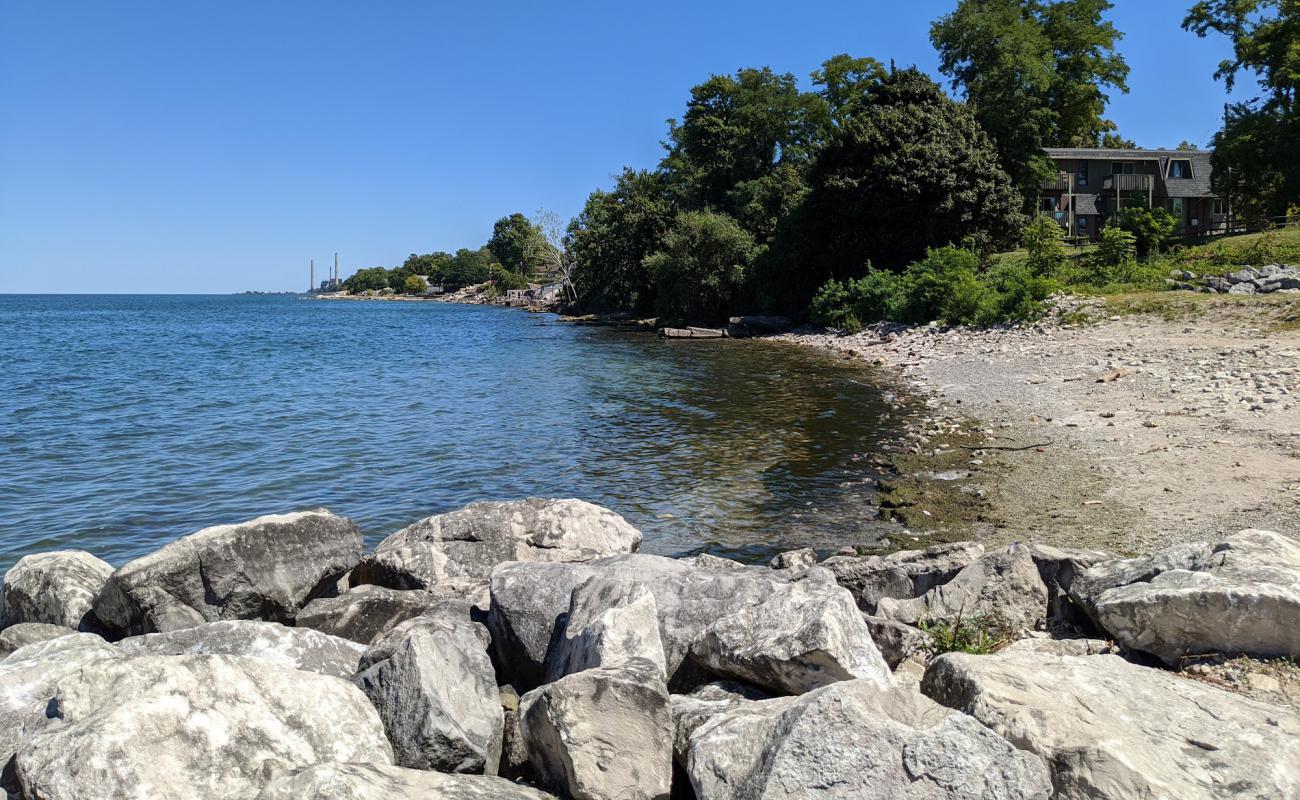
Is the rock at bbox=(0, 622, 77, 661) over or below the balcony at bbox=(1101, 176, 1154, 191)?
below

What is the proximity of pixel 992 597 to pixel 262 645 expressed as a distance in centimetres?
565

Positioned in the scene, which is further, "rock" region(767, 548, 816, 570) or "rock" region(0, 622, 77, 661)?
"rock" region(767, 548, 816, 570)

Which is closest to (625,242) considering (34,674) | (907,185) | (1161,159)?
(907,185)

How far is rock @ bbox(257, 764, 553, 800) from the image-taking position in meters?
3.63

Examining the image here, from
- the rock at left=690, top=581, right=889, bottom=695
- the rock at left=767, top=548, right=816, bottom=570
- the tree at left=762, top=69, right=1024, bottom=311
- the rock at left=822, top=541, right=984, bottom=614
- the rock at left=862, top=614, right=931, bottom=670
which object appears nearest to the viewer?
the rock at left=690, top=581, right=889, bottom=695

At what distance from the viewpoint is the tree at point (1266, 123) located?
43.2 meters

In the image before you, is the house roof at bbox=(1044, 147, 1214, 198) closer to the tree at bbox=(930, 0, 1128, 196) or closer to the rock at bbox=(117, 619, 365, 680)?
the tree at bbox=(930, 0, 1128, 196)

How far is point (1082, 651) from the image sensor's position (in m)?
6.15

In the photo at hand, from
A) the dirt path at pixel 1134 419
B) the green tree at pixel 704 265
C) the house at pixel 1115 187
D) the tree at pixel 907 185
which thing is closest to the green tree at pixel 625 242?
the green tree at pixel 704 265

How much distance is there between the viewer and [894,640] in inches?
240

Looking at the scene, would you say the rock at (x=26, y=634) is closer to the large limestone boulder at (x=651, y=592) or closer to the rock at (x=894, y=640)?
the large limestone boulder at (x=651, y=592)

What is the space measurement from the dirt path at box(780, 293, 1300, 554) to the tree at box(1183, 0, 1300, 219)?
2335 cm

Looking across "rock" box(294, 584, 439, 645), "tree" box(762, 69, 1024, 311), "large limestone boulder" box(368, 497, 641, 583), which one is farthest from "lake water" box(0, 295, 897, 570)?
"tree" box(762, 69, 1024, 311)

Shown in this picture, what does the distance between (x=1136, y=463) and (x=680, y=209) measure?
191ft
